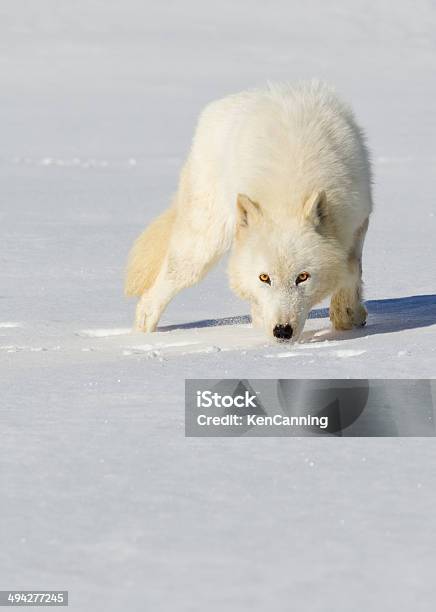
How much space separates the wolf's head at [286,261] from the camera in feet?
17.2


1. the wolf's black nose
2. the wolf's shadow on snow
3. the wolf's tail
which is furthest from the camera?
the wolf's tail

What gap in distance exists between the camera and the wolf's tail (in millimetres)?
6824

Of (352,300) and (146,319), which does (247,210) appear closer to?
(352,300)

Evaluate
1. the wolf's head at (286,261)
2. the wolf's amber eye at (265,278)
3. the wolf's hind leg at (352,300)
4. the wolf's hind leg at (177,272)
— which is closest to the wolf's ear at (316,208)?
the wolf's head at (286,261)

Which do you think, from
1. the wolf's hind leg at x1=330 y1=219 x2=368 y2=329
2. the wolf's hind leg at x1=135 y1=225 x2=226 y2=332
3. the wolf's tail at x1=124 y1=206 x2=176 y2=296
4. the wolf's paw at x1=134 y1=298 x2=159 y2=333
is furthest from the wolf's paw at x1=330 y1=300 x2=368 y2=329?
the wolf's tail at x1=124 y1=206 x2=176 y2=296

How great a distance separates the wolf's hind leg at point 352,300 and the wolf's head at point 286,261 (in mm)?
387

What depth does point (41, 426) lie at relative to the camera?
146 inches

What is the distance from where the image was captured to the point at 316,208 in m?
5.32

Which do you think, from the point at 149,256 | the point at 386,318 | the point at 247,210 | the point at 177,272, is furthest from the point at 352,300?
the point at 149,256

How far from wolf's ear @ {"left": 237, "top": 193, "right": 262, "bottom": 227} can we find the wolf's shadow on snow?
753mm

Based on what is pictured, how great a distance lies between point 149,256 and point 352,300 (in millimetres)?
1446

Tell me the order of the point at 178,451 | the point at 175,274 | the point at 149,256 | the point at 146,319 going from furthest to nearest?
the point at 149,256 → the point at 146,319 → the point at 175,274 → the point at 178,451

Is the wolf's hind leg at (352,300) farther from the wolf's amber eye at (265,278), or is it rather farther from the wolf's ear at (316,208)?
the wolf's amber eye at (265,278)

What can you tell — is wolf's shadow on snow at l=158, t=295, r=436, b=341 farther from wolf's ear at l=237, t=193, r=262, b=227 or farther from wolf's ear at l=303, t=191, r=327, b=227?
wolf's ear at l=237, t=193, r=262, b=227
